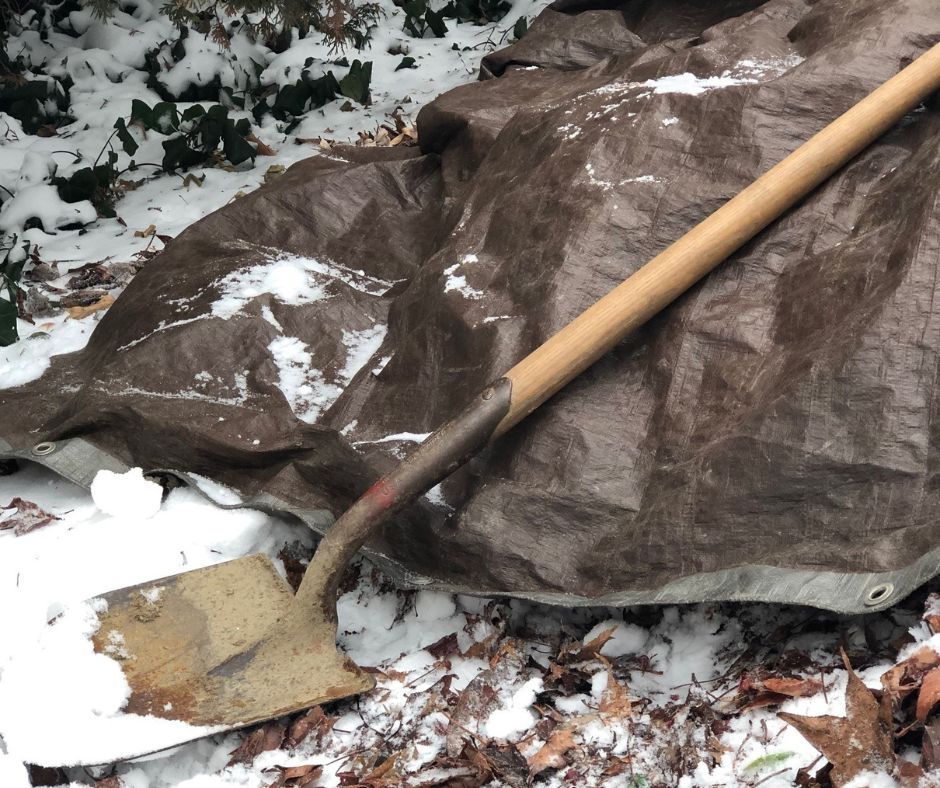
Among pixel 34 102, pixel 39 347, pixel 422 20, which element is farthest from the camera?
pixel 422 20

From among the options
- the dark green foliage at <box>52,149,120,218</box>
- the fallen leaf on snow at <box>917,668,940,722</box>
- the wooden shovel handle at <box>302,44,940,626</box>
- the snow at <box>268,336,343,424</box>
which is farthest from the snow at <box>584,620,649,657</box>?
the dark green foliage at <box>52,149,120,218</box>

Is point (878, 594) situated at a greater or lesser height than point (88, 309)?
greater

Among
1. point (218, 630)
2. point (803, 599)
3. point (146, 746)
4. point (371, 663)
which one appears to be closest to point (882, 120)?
point (803, 599)

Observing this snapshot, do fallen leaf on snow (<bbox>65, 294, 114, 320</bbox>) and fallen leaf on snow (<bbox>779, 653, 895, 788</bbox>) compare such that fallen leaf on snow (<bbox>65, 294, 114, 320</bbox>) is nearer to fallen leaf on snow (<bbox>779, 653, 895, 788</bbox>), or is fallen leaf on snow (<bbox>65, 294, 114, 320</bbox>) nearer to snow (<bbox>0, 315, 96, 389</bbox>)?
Answer: snow (<bbox>0, 315, 96, 389</bbox>)

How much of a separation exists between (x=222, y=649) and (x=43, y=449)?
0.84m

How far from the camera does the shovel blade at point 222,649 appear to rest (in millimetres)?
1795

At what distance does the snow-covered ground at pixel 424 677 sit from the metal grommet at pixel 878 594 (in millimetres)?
92

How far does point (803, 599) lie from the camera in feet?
5.20

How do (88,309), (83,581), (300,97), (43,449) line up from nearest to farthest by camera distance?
(83,581)
(43,449)
(88,309)
(300,97)

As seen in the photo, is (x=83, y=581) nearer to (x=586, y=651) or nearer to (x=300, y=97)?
(x=586, y=651)

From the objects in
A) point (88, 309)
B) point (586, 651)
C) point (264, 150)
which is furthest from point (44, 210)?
point (586, 651)

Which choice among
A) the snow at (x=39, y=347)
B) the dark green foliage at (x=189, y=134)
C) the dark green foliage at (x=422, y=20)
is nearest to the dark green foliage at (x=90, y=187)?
the dark green foliage at (x=189, y=134)

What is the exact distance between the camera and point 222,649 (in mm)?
1896

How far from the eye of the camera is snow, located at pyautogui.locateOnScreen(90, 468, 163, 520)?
2242mm
